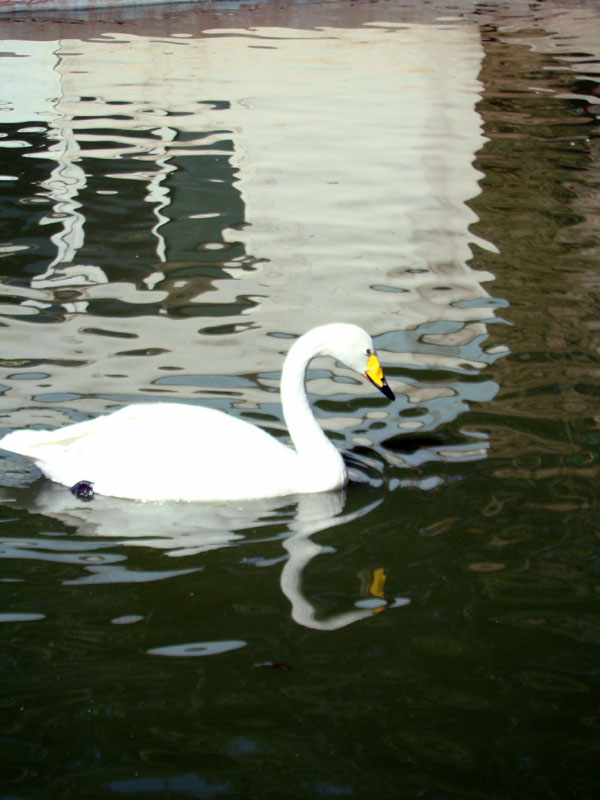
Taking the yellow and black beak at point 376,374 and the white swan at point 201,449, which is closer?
the white swan at point 201,449

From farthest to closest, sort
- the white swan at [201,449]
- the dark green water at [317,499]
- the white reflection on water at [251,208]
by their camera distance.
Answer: the white reflection on water at [251,208]
the white swan at [201,449]
the dark green water at [317,499]

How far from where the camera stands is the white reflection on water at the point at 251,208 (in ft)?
22.9

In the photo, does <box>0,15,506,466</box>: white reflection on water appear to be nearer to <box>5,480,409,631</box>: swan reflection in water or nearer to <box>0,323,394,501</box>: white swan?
<box>0,323,394,501</box>: white swan

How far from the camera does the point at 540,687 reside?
3.95 m

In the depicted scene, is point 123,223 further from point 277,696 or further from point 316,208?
point 277,696

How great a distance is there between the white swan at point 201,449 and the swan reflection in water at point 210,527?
0.07 m

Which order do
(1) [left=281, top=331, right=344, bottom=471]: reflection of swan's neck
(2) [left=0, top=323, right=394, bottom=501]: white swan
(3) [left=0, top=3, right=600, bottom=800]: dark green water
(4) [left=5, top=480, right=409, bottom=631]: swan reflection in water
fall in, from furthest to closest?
(1) [left=281, top=331, right=344, bottom=471]: reflection of swan's neck < (2) [left=0, top=323, right=394, bottom=501]: white swan < (4) [left=5, top=480, right=409, bottom=631]: swan reflection in water < (3) [left=0, top=3, right=600, bottom=800]: dark green water

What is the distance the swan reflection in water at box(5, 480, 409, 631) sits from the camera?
455 cm

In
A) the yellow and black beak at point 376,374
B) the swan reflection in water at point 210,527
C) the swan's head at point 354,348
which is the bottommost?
the swan reflection in water at point 210,527

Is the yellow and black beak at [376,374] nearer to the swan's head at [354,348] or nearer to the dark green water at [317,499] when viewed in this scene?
the swan's head at [354,348]

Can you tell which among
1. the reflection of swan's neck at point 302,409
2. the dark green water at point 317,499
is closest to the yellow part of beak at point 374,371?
the reflection of swan's neck at point 302,409

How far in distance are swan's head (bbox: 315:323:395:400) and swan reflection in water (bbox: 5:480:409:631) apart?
0.58 metres

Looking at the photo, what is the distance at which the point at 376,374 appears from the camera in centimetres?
555

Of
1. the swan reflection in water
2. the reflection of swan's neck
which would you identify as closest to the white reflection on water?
the reflection of swan's neck
